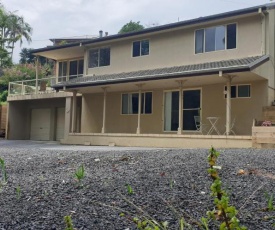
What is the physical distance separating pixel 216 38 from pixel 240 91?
2.58m

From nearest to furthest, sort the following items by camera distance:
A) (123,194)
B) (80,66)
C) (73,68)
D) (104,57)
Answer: (123,194), (104,57), (80,66), (73,68)

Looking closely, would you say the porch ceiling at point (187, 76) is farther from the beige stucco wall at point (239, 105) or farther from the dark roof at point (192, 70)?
the beige stucco wall at point (239, 105)

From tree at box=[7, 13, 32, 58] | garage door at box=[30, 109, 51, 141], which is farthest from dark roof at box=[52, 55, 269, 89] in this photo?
tree at box=[7, 13, 32, 58]

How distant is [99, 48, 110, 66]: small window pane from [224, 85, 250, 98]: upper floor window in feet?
23.0

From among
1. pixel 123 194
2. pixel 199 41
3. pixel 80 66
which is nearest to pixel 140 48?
pixel 199 41

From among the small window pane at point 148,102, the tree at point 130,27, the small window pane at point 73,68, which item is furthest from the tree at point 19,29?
the small window pane at point 148,102

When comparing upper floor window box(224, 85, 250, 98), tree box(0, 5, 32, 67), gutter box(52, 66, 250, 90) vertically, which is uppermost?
tree box(0, 5, 32, 67)

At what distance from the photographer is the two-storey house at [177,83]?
14219 millimetres

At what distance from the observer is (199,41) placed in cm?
1609

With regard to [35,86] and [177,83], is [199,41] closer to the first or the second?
[177,83]

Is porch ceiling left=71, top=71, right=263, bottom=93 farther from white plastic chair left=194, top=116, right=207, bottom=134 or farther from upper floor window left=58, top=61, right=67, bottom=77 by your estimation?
upper floor window left=58, top=61, right=67, bottom=77

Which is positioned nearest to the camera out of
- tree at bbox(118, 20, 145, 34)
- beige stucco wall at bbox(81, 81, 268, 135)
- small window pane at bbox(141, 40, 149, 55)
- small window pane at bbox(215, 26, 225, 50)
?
beige stucco wall at bbox(81, 81, 268, 135)

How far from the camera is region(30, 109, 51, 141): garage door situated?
74.4ft

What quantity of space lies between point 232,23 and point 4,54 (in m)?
19.7
